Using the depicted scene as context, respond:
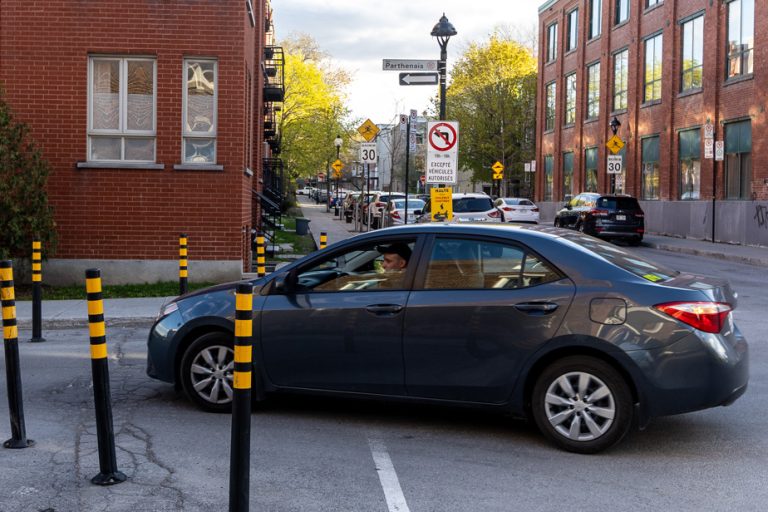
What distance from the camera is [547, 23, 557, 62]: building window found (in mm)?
49359

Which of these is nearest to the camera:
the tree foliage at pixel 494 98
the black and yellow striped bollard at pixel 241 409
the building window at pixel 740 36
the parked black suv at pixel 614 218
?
the black and yellow striped bollard at pixel 241 409

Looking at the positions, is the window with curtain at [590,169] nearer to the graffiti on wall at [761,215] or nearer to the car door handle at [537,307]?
the graffiti on wall at [761,215]

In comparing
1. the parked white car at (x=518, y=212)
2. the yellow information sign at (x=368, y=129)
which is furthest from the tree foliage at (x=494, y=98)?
the yellow information sign at (x=368, y=129)

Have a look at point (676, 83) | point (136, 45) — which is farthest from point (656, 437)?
point (676, 83)

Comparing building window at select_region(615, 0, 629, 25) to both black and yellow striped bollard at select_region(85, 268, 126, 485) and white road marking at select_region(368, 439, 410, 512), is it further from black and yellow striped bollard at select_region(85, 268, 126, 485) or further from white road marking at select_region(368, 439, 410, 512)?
black and yellow striped bollard at select_region(85, 268, 126, 485)

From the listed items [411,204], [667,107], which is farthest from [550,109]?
[411,204]

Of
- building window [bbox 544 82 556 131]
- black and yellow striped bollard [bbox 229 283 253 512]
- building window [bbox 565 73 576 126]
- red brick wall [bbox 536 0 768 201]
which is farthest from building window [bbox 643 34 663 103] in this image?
black and yellow striped bollard [bbox 229 283 253 512]

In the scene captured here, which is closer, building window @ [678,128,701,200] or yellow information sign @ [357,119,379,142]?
yellow information sign @ [357,119,379,142]

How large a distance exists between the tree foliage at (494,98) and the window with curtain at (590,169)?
52.0 feet

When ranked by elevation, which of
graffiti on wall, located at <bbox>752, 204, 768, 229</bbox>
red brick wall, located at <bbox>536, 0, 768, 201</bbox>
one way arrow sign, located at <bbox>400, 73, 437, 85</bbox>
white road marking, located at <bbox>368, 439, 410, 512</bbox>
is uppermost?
red brick wall, located at <bbox>536, 0, 768, 201</bbox>

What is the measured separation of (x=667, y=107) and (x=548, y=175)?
1606 cm

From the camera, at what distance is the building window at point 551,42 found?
49.4m

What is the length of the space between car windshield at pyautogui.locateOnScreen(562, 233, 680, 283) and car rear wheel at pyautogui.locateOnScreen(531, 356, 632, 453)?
72cm

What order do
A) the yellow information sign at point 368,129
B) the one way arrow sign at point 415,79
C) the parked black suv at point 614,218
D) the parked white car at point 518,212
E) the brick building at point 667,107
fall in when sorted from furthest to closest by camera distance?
the parked white car at point 518,212 < the parked black suv at point 614,218 < the brick building at point 667,107 < the yellow information sign at point 368,129 < the one way arrow sign at point 415,79
